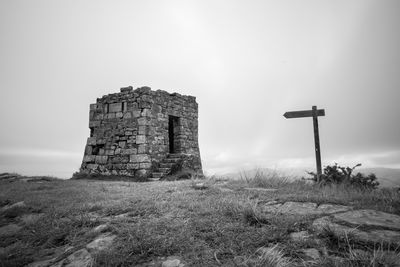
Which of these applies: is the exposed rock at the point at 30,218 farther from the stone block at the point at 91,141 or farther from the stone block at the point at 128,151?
the stone block at the point at 91,141

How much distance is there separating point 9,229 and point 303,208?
15.3 ft

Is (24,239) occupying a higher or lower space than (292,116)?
lower

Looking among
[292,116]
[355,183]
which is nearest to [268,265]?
[355,183]

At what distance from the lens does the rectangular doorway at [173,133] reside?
12742mm

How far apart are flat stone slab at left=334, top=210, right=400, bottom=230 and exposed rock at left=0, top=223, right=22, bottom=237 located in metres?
4.69

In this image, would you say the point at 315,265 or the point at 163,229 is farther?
the point at 163,229

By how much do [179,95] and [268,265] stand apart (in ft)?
36.9

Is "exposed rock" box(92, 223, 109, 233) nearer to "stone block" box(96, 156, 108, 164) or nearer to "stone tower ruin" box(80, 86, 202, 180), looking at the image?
"stone tower ruin" box(80, 86, 202, 180)

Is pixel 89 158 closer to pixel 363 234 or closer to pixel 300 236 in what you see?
pixel 300 236

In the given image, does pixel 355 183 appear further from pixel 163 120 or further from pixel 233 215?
pixel 163 120

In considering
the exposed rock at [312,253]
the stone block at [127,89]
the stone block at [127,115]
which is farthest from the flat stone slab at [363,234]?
the stone block at [127,89]

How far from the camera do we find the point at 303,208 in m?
3.88

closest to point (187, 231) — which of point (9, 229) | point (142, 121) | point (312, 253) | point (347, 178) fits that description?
point (312, 253)

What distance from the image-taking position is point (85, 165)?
11.9 metres
